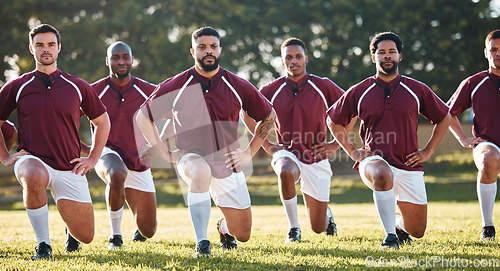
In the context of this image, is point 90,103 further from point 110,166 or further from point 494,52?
point 494,52

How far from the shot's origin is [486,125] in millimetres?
7879

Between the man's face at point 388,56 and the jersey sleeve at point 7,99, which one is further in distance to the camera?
the man's face at point 388,56

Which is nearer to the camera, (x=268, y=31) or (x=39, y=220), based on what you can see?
(x=39, y=220)

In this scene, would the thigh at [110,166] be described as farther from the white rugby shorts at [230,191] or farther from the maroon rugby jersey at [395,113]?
the maroon rugby jersey at [395,113]

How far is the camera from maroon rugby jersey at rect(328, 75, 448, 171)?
7.22 m

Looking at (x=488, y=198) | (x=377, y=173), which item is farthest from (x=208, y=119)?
(x=488, y=198)

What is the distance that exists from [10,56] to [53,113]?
20.9m

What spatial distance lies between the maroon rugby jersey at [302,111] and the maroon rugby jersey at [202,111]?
1863 millimetres

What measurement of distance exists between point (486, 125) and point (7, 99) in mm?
6672

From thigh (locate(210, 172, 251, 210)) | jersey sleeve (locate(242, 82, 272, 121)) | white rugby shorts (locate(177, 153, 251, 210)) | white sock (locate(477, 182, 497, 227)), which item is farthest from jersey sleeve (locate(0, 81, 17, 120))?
white sock (locate(477, 182, 497, 227))

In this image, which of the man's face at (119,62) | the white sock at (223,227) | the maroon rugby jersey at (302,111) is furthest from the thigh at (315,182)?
the man's face at (119,62)

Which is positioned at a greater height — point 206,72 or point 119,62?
point 119,62

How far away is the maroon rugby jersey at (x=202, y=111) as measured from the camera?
265 inches

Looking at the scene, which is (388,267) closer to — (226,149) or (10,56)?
(226,149)
